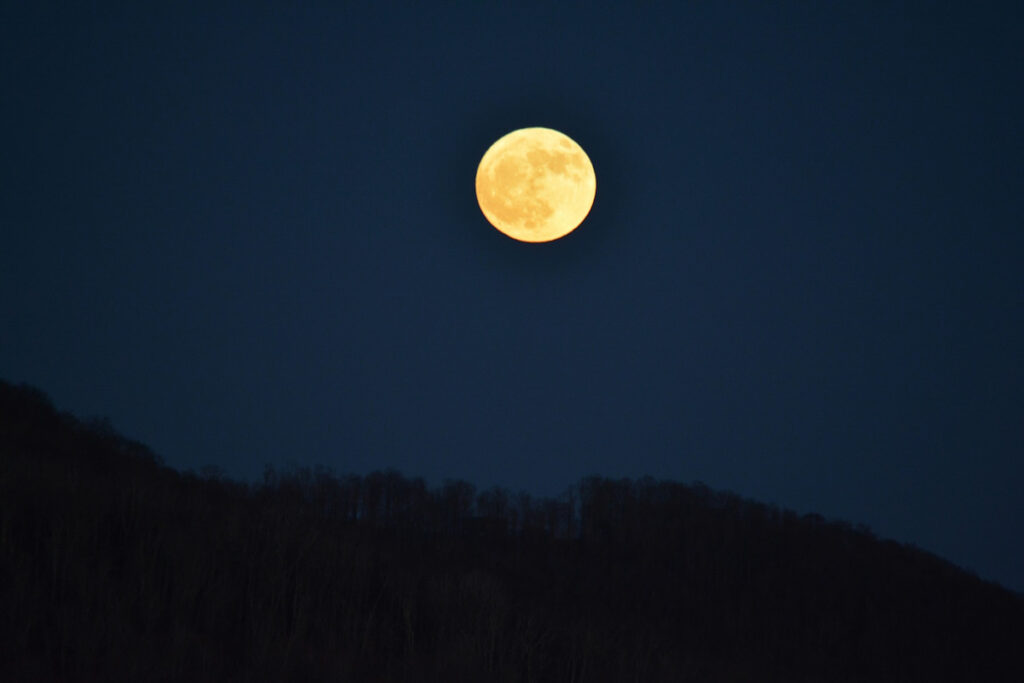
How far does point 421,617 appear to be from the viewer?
11109 mm

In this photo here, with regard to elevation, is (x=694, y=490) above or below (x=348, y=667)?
above

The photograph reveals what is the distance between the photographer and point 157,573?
9508 mm

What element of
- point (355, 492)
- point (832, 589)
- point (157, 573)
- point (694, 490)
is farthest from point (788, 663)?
point (157, 573)

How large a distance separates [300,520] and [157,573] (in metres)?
4.82

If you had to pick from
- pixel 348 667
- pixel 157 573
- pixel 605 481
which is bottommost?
pixel 348 667

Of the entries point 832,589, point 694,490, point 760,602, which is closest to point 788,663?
point 760,602

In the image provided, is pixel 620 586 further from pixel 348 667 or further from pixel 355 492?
pixel 348 667

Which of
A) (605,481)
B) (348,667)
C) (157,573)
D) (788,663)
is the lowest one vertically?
(788,663)

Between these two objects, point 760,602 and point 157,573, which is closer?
point 157,573

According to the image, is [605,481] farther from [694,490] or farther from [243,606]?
[243,606]

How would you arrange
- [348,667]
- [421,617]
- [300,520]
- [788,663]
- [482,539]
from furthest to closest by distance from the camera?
[482,539] → [788,663] → [300,520] → [421,617] → [348,667]

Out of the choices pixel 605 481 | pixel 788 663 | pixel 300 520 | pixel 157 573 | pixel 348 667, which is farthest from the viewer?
pixel 605 481

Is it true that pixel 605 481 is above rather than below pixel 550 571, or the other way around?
above

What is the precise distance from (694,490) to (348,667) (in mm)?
71255
